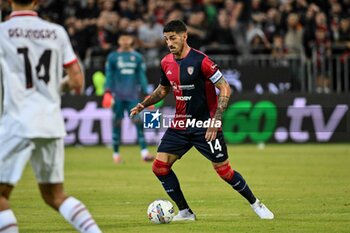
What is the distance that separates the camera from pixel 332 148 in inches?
993

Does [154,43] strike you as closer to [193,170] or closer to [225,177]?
[193,170]

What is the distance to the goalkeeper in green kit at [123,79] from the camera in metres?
21.7

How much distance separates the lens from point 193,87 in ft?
39.9

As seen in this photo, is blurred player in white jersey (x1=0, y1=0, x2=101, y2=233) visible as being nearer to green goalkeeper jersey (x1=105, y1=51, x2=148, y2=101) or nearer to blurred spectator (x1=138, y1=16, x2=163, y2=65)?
green goalkeeper jersey (x1=105, y1=51, x2=148, y2=101)

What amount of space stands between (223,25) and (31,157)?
20.2 metres

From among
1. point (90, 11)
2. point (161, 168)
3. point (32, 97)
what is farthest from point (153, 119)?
point (90, 11)

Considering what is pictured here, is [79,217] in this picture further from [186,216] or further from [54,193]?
[186,216]

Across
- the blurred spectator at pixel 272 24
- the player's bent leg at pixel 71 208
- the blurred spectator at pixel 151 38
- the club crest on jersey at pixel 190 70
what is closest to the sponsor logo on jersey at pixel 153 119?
the club crest on jersey at pixel 190 70

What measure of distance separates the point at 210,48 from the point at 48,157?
19.5m

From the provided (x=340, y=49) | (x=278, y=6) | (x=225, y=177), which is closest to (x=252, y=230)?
(x=225, y=177)

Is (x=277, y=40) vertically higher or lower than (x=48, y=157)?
lower

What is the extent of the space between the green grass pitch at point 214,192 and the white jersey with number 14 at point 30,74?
3056 millimetres

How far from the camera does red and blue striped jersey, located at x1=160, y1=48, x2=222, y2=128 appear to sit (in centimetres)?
1212

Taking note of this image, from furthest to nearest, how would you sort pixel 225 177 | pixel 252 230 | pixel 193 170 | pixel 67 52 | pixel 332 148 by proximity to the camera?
pixel 332 148 < pixel 193 170 < pixel 225 177 < pixel 252 230 < pixel 67 52
